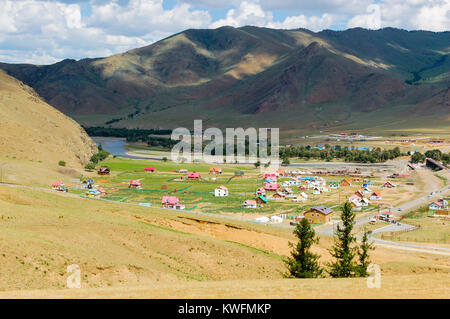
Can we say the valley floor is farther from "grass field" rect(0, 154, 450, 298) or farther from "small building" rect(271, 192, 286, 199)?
"small building" rect(271, 192, 286, 199)

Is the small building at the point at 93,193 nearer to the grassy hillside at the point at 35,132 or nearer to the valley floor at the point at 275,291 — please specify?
the grassy hillside at the point at 35,132

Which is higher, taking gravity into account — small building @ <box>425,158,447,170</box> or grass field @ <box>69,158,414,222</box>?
small building @ <box>425,158,447,170</box>

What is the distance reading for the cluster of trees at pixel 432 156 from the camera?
131 m

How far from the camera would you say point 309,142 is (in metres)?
181

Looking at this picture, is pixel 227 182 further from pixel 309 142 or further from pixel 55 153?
pixel 309 142

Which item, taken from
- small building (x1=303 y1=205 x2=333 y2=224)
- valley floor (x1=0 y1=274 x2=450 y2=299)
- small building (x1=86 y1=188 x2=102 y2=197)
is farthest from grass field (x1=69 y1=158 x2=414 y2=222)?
valley floor (x1=0 y1=274 x2=450 y2=299)

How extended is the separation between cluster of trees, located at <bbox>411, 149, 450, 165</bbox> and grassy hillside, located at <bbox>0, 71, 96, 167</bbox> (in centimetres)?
8295

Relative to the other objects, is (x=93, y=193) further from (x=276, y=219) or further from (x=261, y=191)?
(x=276, y=219)

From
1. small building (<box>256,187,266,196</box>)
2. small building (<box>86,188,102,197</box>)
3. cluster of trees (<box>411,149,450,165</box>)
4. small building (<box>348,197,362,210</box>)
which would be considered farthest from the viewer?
cluster of trees (<box>411,149,450,165</box>)

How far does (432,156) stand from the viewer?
135500 millimetres

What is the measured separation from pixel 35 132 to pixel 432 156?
323 ft

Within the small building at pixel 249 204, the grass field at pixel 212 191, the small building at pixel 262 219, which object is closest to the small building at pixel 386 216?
the grass field at pixel 212 191

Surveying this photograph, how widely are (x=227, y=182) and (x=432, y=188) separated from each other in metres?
38.2

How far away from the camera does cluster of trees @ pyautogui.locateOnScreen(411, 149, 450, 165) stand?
13091 centimetres
